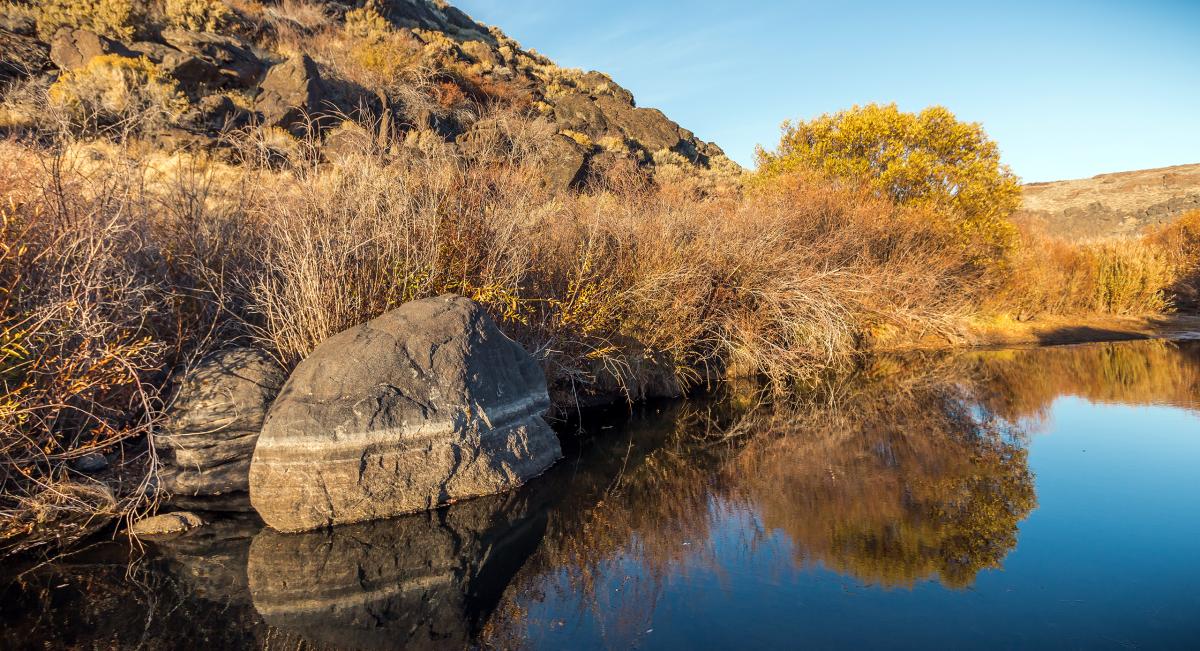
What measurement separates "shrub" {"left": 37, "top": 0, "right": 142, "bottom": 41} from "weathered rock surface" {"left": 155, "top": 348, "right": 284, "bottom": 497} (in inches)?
655

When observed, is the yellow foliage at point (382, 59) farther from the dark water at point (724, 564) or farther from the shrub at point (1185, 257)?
the shrub at point (1185, 257)

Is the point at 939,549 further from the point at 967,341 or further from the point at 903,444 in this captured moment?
the point at 967,341

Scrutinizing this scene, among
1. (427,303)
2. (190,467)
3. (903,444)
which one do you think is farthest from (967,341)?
(190,467)

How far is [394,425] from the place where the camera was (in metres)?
5.20

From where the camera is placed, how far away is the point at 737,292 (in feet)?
33.8

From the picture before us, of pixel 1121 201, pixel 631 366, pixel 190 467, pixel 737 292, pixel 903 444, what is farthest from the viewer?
pixel 1121 201

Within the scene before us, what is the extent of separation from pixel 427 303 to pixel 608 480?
2443mm

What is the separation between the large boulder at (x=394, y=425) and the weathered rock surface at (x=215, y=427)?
0.57 metres

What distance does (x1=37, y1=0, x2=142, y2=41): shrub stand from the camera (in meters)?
17.0

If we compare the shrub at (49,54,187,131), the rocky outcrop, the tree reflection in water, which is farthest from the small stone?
the rocky outcrop

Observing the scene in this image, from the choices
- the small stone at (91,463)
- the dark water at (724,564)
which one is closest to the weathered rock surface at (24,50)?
the small stone at (91,463)

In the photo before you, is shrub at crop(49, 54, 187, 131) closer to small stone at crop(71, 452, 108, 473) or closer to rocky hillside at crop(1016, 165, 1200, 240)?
small stone at crop(71, 452, 108, 473)

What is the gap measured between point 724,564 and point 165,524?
4.27m

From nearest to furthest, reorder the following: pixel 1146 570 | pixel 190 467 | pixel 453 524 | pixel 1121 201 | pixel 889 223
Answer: pixel 1146 570 → pixel 453 524 → pixel 190 467 → pixel 889 223 → pixel 1121 201
